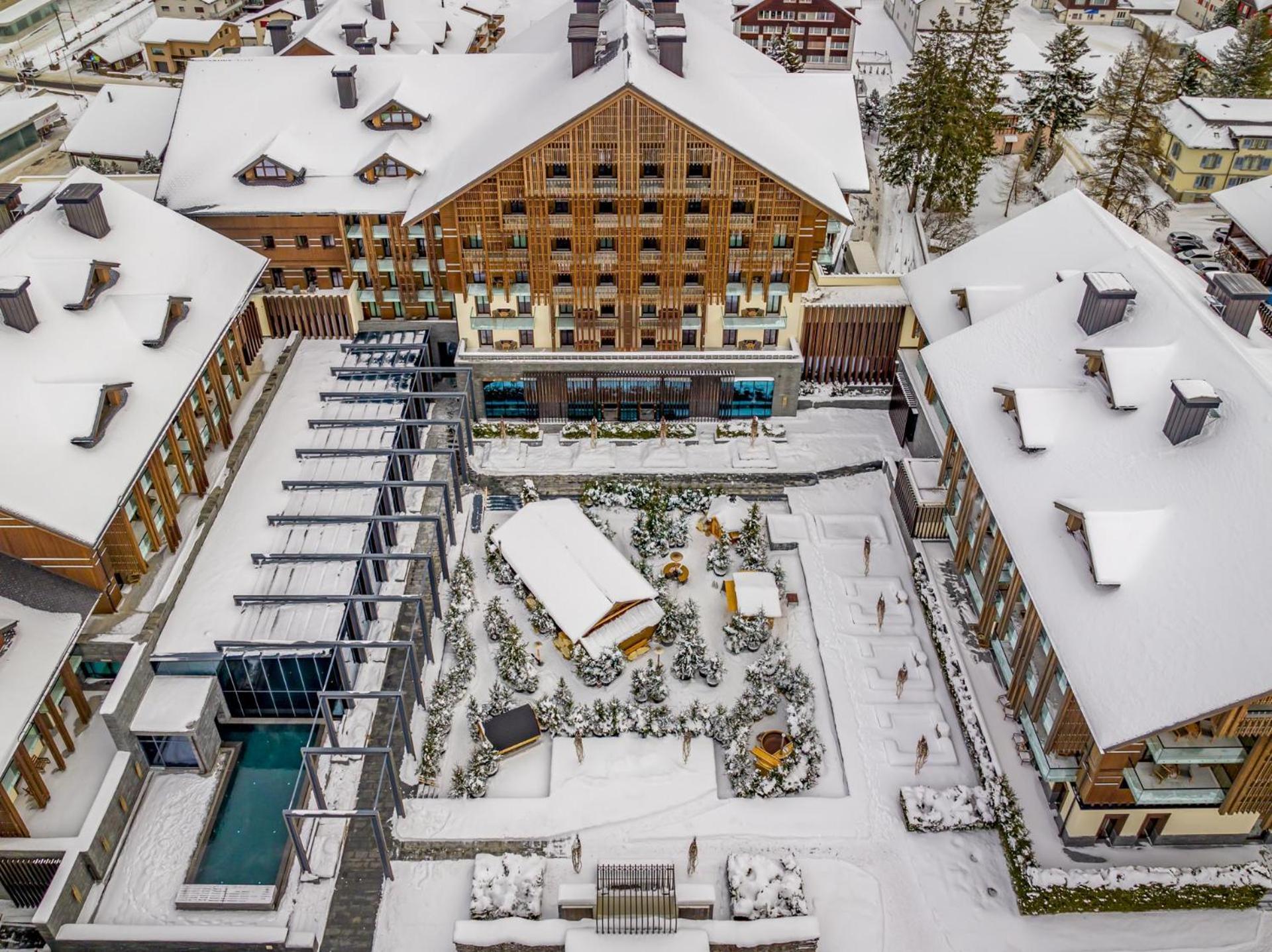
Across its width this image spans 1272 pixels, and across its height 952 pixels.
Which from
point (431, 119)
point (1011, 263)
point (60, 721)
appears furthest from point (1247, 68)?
point (60, 721)

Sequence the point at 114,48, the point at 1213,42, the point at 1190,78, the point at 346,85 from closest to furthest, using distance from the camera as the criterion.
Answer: the point at 346,85 < the point at 1190,78 < the point at 1213,42 < the point at 114,48

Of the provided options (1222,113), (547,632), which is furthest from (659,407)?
(1222,113)

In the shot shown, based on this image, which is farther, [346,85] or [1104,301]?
[346,85]

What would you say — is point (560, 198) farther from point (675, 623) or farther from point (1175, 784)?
point (1175, 784)

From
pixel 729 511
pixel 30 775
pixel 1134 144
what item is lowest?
pixel 729 511

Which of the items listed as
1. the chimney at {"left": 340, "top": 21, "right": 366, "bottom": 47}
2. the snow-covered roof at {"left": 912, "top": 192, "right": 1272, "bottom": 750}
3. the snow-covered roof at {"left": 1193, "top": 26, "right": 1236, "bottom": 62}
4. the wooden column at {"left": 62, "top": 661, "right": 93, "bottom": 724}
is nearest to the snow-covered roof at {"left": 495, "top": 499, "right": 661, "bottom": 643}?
the snow-covered roof at {"left": 912, "top": 192, "right": 1272, "bottom": 750}

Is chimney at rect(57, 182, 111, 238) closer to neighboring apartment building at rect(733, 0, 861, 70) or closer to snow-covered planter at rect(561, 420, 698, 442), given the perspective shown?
snow-covered planter at rect(561, 420, 698, 442)
